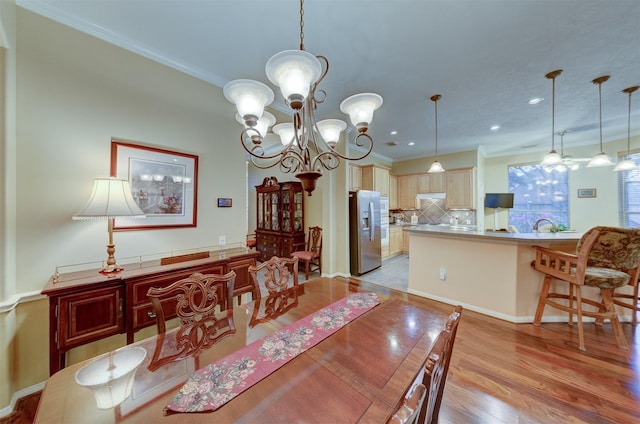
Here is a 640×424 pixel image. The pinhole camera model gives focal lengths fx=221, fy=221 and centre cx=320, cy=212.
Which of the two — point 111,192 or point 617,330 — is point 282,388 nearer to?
point 111,192

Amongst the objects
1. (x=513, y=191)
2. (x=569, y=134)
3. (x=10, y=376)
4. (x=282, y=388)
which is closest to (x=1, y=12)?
(x=10, y=376)

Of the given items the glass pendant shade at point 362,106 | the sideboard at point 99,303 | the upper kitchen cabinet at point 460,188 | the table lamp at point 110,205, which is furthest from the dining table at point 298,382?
the upper kitchen cabinet at point 460,188

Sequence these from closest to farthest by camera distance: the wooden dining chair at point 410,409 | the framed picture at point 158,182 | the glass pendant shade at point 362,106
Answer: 1. the wooden dining chair at point 410,409
2. the glass pendant shade at point 362,106
3. the framed picture at point 158,182

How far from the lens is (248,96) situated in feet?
4.11

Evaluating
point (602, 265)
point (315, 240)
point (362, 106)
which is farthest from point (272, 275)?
point (602, 265)

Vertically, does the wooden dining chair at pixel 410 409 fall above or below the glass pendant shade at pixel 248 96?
below

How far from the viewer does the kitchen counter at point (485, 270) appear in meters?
2.52

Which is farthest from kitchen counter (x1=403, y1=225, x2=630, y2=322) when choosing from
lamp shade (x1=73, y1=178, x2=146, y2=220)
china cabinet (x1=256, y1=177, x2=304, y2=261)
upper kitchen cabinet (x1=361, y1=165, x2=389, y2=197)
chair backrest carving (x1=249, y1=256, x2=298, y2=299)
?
lamp shade (x1=73, y1=178, x2=146, y2=220)

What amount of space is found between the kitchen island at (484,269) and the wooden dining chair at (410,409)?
→ 2785mm

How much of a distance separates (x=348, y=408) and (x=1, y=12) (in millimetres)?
2870

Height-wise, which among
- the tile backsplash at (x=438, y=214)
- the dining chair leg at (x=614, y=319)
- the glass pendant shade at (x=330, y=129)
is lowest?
the dining chair leg at (x=614, y=319)

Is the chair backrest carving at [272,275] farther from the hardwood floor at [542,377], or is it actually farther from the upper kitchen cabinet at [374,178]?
the upper kitchen cabinet at [374,178]

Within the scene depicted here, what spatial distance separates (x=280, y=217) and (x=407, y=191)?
3753 millimetres

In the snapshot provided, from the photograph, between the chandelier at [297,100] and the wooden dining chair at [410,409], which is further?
the chandelier at [297,100]
